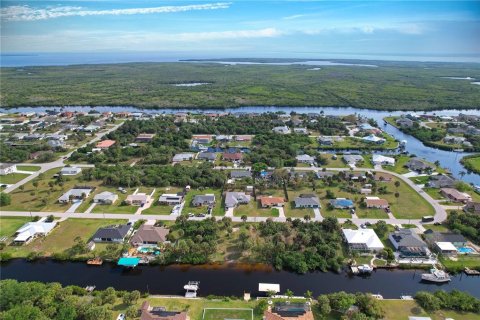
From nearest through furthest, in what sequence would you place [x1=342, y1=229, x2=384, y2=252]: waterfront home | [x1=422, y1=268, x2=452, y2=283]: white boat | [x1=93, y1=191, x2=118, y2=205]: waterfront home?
[x1=422, y1=268, x2=452, y2=283]: white boat → [x1=342, y1=229, x2=384, y2=252]: waterfront home → [x1=93, y1=191, x2=118, y2=205]: waterfront home

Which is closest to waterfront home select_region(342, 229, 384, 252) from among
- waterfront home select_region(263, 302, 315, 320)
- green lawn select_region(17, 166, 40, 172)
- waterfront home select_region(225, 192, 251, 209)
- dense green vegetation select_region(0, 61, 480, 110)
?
waterfront home select_region(263, 302, 315, 320)

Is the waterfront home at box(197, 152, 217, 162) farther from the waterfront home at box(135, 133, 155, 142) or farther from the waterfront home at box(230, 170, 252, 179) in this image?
the waterfront home at box(135, 133, 155, 142)

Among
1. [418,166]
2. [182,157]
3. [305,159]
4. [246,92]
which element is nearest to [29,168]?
[182,157]

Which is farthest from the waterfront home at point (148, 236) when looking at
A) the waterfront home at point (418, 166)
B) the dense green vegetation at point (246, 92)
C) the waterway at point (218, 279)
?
the dense green vegetation at point (246, 92)

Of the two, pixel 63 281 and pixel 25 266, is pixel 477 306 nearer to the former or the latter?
pixel 63 281

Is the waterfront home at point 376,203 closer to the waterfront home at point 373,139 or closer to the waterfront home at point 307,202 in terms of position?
the waterfront home at point 307,202

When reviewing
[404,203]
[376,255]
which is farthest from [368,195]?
[376,255]

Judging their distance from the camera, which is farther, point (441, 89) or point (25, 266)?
point (441, 89)

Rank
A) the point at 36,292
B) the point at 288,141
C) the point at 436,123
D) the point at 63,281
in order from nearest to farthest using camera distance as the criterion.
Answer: the point at 36,292 → the point at 63,281 → the point at 288,141 → the point at 436,123
